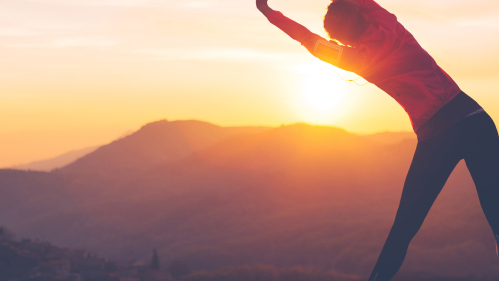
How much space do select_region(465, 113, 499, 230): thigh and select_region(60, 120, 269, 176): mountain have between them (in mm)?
70973

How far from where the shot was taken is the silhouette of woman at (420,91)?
3.20m

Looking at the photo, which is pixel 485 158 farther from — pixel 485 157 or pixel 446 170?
pixel 446 170

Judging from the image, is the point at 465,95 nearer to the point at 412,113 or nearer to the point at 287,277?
the point at 412,113

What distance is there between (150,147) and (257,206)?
5052 centimetres

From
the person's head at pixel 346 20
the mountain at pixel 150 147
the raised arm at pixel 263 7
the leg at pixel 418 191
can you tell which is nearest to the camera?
the person's head at pixel 346 20

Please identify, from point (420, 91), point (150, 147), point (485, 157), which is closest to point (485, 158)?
point (485, 157)

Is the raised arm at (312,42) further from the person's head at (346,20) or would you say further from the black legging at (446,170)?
the black legging at (446,170)

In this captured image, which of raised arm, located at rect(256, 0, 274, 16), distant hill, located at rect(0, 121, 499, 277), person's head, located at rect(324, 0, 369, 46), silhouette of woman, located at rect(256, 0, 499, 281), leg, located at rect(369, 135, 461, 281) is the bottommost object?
distant hill, located at rect(0, 121, 499, 277)

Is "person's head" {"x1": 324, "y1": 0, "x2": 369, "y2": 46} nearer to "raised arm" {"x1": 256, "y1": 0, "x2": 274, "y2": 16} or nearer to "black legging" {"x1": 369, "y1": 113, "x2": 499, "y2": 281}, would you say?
"raised arm" {"x1": 256, "y1": 0, "x2": 274, "y2": 16}

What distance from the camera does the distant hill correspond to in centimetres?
2648

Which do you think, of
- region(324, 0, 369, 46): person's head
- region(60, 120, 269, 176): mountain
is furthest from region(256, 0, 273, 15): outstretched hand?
region(60, 120, 269, 176): mountain

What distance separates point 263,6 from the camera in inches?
142

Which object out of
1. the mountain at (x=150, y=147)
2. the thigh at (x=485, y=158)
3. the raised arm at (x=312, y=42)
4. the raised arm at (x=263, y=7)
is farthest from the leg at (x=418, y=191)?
the mountain at (x=150, y=147)

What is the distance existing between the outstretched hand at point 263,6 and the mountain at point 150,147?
230 feet
